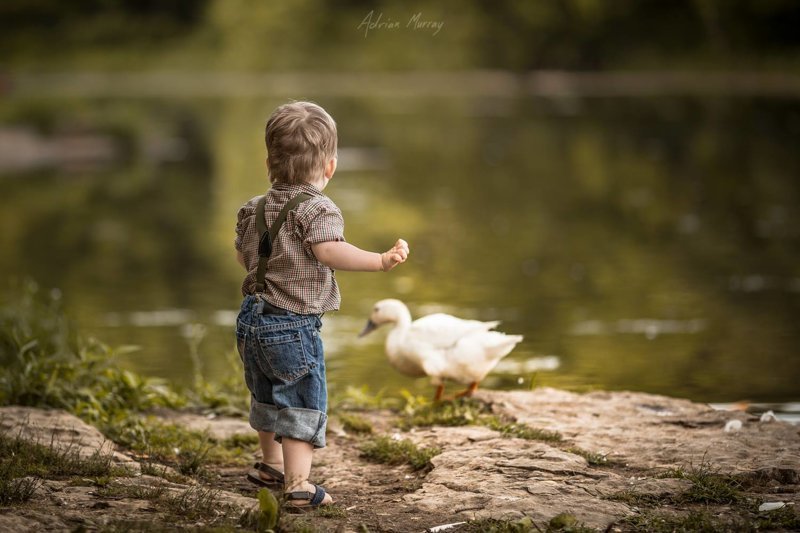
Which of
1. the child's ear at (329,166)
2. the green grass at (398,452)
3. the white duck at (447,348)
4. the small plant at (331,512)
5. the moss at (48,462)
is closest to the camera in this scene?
the small plant at (331,512)

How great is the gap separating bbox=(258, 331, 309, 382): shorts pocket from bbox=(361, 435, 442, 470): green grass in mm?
804

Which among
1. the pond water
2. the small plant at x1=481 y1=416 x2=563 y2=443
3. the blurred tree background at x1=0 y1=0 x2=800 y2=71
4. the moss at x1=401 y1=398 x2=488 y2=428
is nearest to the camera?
the small plant at x1=481 y1=416 x2=563 y2=443

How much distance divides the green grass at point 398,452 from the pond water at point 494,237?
1.65 metres

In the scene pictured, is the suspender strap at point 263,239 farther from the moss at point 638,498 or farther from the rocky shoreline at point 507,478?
the moss at point 638,498

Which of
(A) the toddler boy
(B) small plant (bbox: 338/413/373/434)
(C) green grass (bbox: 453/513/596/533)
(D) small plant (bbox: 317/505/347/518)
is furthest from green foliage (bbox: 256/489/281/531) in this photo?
(B) small plant (bbox: 338/413/373/434)

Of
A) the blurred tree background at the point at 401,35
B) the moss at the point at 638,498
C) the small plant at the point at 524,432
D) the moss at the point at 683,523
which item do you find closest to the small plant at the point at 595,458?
the small plant at the point at 524,432

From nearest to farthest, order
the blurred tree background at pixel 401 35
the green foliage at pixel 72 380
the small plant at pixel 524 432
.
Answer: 1. the small plant at pixel 524 432
2. the green foliage at pixel 72 380
3. the blurred tree background at pixel 401 35

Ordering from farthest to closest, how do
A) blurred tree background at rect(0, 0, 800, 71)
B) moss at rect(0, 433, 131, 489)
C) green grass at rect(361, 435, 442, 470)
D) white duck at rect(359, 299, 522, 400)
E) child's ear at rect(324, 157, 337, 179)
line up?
1. blurred tree background at rect(0, 0, 800, 71)
2. white duck at rect(359, 299, 522, 400)
3. green grass at rect(361, 435, 442, 470)
4. child's ear at rect(324, 157, 337, 179)
5. moss at rect(0, 433, 131, 489)

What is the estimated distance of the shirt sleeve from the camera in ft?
14.3

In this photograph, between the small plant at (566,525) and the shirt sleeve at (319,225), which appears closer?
the small plant at (566,525)

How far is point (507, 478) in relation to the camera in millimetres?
4539

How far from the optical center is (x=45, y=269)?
1238 centimetres

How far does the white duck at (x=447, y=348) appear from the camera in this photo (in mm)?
5719

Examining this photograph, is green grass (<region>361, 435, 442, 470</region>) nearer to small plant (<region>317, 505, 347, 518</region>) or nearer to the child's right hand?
small plant (<region>317, 505, 347, 518</region>)
